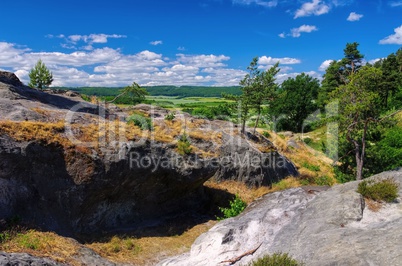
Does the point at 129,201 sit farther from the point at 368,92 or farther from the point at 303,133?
the point at 303,133

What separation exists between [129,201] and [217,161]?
24.8 ft

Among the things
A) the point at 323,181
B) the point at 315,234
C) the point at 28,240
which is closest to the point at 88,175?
the point at 28,240

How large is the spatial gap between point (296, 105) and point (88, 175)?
6971 centimetres

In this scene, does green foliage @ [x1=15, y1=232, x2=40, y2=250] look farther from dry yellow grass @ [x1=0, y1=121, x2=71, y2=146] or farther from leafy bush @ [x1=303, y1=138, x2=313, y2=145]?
leafy bush @ [x1=303, y1=138, x2=313, y2=145]

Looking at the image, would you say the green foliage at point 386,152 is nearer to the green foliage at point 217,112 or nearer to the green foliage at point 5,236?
the green foliage at point 217,112

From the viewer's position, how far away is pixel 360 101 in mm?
22812

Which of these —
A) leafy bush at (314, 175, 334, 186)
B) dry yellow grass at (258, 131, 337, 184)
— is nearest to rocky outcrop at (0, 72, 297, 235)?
leafy bush at (314, 175, 334, 186)

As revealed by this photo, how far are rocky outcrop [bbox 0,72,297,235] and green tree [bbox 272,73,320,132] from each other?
5663cm

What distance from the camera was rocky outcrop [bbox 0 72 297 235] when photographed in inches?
622

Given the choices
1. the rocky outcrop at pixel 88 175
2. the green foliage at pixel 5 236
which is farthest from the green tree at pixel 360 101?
the green foliage at pixel 5 236

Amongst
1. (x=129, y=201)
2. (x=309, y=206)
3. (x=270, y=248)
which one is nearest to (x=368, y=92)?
(x=309, y=206)

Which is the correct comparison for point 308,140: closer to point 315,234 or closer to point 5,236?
point 315,234

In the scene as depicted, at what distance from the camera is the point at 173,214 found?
23.6 meters

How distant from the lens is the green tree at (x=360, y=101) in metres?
21.8
